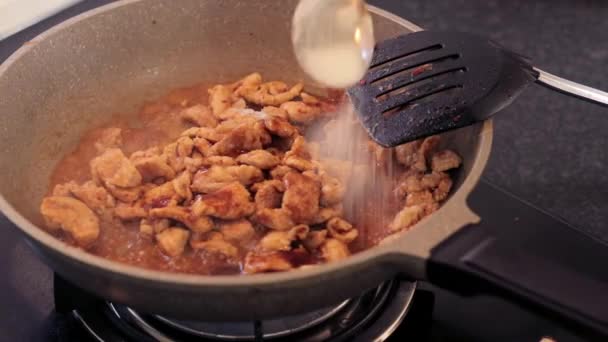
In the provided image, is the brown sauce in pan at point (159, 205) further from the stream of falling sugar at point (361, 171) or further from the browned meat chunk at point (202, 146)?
the browned meat chunk at point (202, 146)

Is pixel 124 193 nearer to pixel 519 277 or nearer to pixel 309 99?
pixel 309 99

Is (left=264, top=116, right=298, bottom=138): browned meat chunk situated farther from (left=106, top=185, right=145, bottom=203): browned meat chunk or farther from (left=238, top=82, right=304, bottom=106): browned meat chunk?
(left=106, top=185, right=145, bottom=203): browned meat chunk

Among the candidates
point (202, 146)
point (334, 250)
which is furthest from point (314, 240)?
point (202, 146)

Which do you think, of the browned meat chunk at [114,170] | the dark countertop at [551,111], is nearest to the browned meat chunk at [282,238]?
the browned meat chunk at [114,170]

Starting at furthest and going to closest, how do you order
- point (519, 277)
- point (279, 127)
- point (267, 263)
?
point (279, 127) → point (267, 263) → point (519, 277)

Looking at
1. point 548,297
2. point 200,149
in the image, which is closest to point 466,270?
point 548,297

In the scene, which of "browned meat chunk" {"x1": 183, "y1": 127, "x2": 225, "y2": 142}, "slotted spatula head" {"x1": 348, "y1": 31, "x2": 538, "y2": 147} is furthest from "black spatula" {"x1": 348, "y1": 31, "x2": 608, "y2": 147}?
"browned meat chunk" {"x1": 183, "y1": 127, "x2": 225, "y2": 142}
